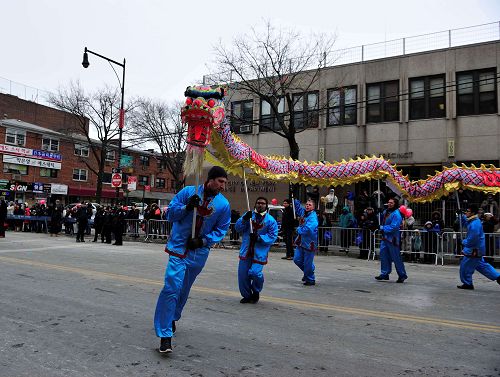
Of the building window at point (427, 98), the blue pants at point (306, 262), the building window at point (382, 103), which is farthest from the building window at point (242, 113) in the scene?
the blue pants at point (306, 262)

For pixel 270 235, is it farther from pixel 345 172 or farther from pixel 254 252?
pixel 345 172

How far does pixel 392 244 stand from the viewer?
10.0 metres

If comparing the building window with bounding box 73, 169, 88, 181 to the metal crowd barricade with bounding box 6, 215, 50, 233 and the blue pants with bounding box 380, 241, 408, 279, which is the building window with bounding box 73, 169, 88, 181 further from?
the blue pants with bounding box 380, 241, 408, 279

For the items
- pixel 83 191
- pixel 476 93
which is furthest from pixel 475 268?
pixel 83 191

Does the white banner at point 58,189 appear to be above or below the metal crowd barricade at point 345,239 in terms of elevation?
above

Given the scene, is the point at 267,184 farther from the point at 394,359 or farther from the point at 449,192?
the point at 394,359

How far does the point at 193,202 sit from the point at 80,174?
48.7 metres

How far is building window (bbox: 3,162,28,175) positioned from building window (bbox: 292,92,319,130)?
30.3 metres

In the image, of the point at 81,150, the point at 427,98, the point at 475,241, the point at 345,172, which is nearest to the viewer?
the point at 475,241

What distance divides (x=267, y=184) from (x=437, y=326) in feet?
65.9

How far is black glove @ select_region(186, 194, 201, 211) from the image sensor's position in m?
4.58

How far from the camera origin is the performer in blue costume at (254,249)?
23.4 feet

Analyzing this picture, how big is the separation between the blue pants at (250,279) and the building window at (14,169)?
4145 cm

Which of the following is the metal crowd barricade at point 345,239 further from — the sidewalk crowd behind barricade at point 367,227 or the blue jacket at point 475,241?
the blue jacket at point 475,241
